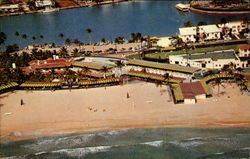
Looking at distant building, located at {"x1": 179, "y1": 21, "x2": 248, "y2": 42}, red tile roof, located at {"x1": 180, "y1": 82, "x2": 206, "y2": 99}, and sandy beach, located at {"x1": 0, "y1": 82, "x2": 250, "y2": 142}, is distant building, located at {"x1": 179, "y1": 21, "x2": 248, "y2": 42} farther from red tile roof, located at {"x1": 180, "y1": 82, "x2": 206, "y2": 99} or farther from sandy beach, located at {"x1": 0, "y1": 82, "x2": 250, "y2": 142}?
sandy beach, located at {"x1": 0, "y1": 82, "x2": 250, "y2": 142}

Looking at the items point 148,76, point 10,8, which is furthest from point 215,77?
point 10,8

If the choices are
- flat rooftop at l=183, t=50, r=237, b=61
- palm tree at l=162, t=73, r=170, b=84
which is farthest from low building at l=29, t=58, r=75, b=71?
flat rooftop at l=183, t=50, r=237, b=61

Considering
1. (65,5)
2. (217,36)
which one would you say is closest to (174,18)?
(217,36)

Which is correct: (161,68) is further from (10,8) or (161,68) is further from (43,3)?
(10,8)

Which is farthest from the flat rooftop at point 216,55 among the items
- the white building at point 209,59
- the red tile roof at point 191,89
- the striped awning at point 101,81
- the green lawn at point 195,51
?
the striped awning at point 101,81

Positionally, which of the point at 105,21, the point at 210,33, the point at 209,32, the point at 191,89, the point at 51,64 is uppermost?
the point at 105,21

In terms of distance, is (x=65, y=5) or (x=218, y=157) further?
(x=65, y=5)

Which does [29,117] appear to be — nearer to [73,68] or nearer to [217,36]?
[73,68]
